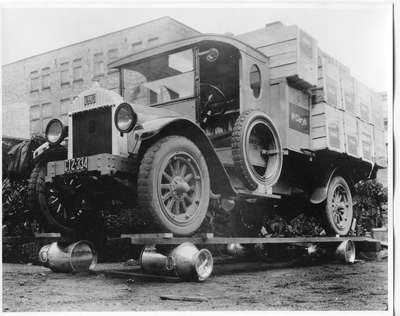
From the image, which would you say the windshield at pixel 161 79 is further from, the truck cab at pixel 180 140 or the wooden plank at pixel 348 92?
the wooden plank at pixel 348 92

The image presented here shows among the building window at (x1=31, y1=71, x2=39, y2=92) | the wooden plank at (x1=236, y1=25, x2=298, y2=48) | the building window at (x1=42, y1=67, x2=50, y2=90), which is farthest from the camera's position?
the wooden plank at (x1=236, y1=25, x2=298, y2=48)

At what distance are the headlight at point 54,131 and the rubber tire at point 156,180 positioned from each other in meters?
1.18

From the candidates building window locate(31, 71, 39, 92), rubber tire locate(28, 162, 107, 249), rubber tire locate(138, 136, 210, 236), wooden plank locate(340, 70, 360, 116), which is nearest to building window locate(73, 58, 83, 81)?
building window locate(31, 71, 39, 92)

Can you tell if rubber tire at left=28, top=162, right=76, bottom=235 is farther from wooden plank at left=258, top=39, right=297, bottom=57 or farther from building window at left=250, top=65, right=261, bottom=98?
wooden plank at left=258, top=39, right=297, bottom=57

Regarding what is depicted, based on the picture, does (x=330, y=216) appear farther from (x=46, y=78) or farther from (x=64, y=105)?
(x=46, y=78)

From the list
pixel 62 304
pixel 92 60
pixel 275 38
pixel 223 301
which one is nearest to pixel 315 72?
pixel 275 38

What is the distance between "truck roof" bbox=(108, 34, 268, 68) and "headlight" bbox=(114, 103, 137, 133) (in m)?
1.13

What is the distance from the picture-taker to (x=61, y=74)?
6594 mm

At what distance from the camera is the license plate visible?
5.40m

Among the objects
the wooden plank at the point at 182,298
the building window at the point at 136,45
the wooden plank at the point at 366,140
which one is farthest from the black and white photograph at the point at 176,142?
the wooden plank at the point at 366,140

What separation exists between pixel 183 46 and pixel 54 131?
5.27ft

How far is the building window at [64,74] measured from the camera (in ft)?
21.2

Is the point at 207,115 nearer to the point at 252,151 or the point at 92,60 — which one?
the point at 252,151

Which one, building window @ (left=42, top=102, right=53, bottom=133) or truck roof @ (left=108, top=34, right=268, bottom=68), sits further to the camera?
building window @ (left=42, top=102, right=53, bottom=133)
